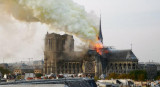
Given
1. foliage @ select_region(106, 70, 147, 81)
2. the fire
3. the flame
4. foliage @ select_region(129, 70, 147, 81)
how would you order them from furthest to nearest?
the fire → the flame → foliage @ select_region(129, 70, 147, 81) → foliage @ select_region(106, 70, 147, 81)

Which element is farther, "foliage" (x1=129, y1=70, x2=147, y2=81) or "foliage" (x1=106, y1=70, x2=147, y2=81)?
"foliage" (x1=129, y1=70, x2=147, y2=81)

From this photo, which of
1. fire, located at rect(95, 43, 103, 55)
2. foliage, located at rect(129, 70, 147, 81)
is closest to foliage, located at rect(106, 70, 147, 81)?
foliage, located at rect(129, 70, 147, 81)

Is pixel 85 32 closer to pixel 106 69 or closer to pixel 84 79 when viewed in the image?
pixel 84 79

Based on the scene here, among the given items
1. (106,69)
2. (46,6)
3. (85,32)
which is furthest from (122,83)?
(106,69)

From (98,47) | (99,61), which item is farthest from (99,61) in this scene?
(98,47)

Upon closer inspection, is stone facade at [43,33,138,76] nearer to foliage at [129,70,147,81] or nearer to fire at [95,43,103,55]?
fire at [95,43,103,55]

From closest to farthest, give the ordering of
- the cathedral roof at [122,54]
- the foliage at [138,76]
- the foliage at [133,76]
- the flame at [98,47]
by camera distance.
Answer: the foliage at [133,76]
the foliage at [138,76]
the flame at [98,47]
the cathedral roof at [122,54]

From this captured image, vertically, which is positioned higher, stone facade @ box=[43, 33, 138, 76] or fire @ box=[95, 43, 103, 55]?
fire @ box=[95, 43, 103, 55]

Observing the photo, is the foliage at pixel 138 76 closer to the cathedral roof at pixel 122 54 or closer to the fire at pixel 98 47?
the fire at pixel 98 47

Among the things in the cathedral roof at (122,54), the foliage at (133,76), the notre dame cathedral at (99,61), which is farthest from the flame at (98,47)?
the foliage at (133,76)

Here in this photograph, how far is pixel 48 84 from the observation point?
2650 inches

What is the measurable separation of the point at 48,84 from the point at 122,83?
67.2 m

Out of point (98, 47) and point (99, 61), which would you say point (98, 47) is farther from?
point (99, 61)

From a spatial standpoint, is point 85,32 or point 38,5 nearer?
point 38,5
